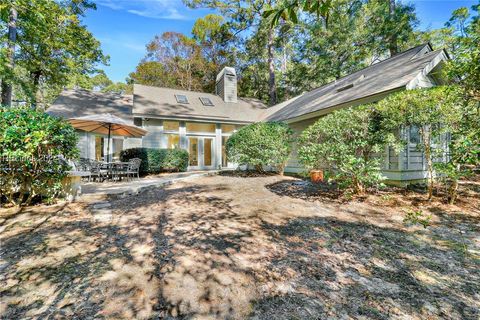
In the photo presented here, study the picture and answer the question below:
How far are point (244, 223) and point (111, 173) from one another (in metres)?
6.58

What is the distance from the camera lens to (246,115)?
15.9 meters

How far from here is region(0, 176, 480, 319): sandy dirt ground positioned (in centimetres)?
196

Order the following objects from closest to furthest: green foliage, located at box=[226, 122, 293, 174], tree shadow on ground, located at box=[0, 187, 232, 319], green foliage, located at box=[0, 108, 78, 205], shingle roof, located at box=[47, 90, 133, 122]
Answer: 1. tree shadow on ground, located at box=[0, 187, 232, 319]
2. green foliage, located at box=[0, 108, 78, 205]
3. green foliage, located at box=[226, 122, 293, 174]
4. shingle roof, located at box=[47, 90, 133, 122]

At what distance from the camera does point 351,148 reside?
562 centimetres

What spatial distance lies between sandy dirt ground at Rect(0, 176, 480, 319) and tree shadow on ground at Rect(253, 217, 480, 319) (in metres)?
0.01

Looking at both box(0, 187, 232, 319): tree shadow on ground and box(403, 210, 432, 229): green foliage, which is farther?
box(403, 210, 432, 229): green foliage

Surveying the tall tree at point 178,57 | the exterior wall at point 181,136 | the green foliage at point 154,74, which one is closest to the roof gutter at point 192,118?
the exterior wall at point 181,136

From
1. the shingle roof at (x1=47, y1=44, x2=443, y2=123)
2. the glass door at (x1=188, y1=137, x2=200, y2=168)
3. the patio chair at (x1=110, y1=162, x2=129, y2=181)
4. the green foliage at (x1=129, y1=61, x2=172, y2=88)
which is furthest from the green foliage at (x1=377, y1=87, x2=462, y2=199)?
the green foliage at (x1=129, y1=61, x2=172, y2=88)

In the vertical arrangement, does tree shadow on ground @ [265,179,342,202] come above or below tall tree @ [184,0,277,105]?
below

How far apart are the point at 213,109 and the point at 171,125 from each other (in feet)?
10.6

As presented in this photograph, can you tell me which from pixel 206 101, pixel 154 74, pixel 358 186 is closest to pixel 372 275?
pixel 358 186

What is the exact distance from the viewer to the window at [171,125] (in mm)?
13166

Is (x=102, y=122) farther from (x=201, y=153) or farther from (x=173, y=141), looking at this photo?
(x=201, y=153)

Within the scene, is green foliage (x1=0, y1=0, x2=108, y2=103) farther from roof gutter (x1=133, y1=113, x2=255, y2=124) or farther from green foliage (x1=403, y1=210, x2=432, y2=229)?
green foliage (x1=403, y1=210, x2=432, y2=229)
